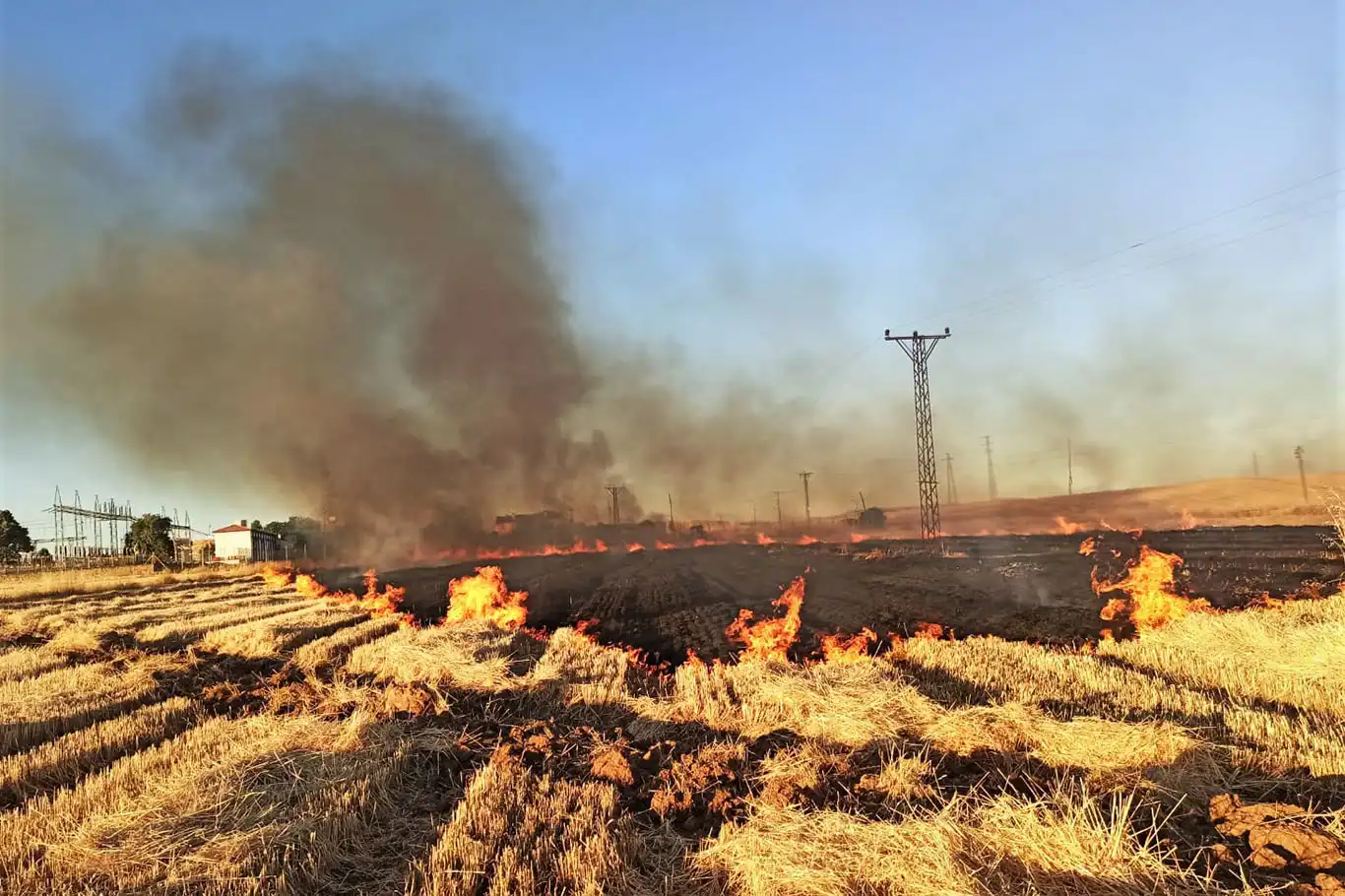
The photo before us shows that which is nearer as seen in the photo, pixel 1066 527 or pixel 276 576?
pixel 276 576

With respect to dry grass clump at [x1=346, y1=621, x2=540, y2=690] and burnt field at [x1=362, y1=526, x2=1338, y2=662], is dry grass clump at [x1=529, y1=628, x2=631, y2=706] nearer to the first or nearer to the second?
dry grass clump at [x1=346, y1=621, x2=540, y2=690]

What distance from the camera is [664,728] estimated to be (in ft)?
31.8

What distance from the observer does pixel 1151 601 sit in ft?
56.4

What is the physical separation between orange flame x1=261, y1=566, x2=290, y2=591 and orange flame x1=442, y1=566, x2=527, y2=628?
56.8ft

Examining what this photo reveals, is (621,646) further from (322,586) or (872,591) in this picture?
Result: (322,586)

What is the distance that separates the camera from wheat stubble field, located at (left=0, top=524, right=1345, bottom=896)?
17.5ft

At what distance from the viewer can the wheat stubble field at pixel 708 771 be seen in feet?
17.5

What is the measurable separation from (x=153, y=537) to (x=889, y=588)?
6539 cm

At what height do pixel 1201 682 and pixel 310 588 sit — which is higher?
pixel 1201 682

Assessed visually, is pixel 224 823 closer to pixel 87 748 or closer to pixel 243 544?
pixel 87 748

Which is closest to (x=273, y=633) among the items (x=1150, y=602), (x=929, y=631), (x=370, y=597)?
(x=370, y=597)

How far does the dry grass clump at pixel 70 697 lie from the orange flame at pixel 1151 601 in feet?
63.2

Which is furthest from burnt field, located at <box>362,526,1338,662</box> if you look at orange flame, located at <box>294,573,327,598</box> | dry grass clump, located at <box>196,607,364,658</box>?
dry grass clump, located at <box>196,607,364,658</box>

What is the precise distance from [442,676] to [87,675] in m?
7.49
